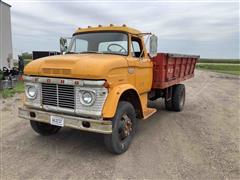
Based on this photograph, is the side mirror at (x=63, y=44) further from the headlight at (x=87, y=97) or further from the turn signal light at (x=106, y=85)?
the turn signal light at (x=106, y=85)

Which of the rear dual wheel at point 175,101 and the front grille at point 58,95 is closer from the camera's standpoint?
the front grille at point 58,95

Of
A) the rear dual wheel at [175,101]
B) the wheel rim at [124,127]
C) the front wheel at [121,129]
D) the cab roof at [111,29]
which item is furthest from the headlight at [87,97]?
the rear dual wheel at [175,101]

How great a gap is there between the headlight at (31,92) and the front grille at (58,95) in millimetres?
216

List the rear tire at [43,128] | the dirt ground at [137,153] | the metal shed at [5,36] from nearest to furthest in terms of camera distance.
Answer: the dirt ground at [137,153], the rear tire at [43,128], the metal shed at [5,36]

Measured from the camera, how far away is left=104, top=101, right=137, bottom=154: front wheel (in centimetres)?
433

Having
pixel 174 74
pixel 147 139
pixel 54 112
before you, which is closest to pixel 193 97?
pixel 174 74

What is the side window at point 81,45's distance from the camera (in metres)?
5.52

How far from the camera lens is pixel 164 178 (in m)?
3.78

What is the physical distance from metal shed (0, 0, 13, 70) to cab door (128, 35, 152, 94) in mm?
13302

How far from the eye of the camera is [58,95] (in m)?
4.42

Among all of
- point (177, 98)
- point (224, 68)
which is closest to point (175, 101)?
point (177, 98)

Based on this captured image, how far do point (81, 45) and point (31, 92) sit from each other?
1579 millimetres

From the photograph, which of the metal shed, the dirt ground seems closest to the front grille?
the dirt ground

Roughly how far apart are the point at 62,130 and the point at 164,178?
9.99ft
